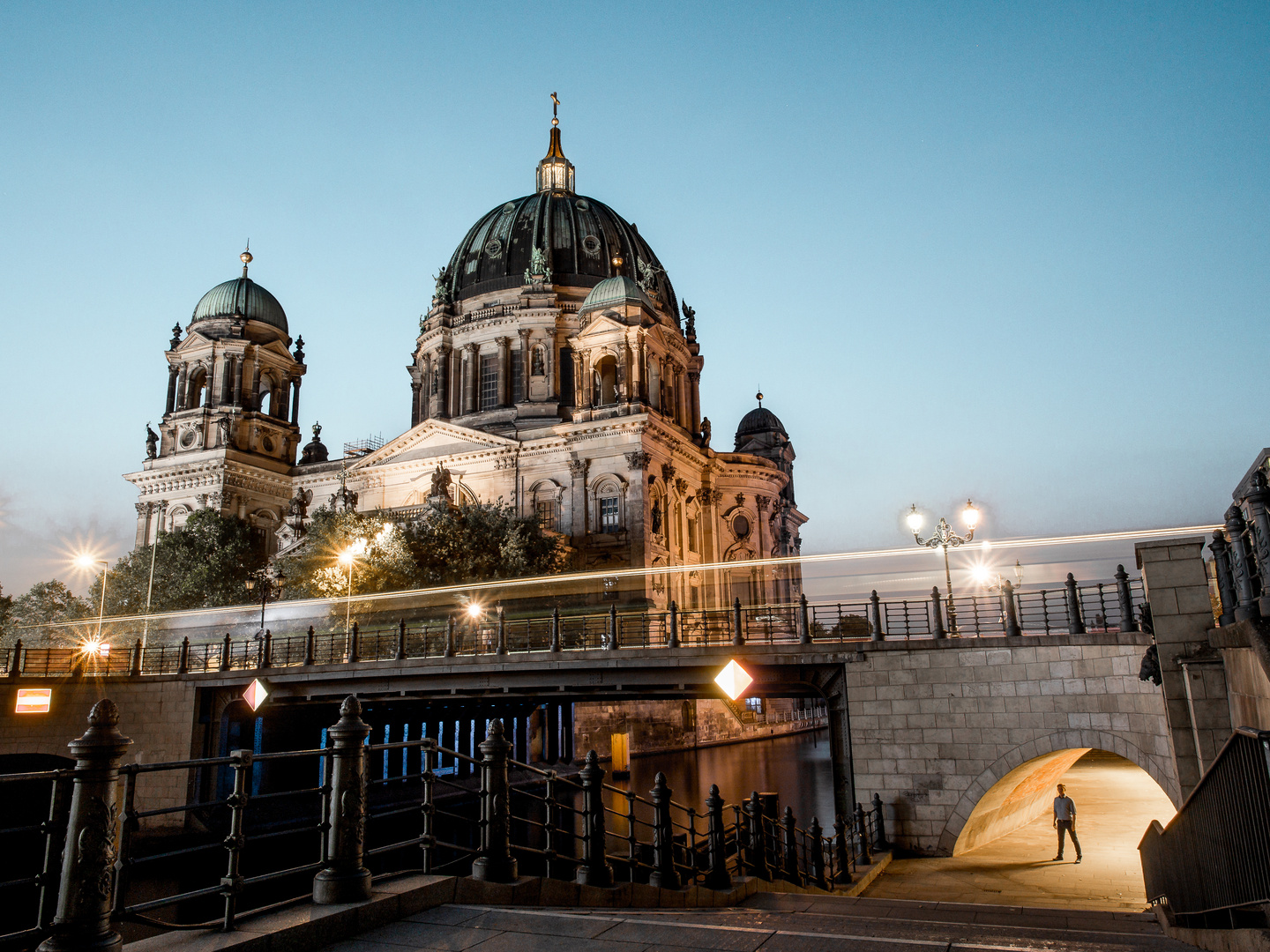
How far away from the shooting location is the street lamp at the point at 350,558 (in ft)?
124

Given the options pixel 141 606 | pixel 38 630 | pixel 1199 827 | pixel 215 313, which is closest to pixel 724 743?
pixel 141 606

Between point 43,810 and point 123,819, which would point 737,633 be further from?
point 43,810

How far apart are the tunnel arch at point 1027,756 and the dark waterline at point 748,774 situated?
8.72 metres

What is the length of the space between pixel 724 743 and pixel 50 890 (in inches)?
2062

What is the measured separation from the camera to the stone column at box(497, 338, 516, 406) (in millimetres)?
59188

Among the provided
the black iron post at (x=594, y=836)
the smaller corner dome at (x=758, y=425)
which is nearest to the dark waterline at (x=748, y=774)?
the black iron post at (x=594, y=836)

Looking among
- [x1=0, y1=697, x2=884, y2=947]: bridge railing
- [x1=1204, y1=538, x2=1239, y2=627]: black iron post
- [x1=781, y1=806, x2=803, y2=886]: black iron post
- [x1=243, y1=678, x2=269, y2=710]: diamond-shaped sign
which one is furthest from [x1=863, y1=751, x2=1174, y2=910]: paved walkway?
[x1=243, y1=678, x2=269, y2=710]: diamond-shaped sign

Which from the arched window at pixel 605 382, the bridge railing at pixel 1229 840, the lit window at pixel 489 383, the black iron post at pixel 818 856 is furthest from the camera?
the lit window at pixel 489 383

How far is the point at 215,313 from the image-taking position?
61.6 meters

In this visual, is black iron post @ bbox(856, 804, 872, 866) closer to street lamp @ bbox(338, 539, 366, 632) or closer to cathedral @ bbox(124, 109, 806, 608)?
street lamp @ bbox(338, 539, 366, 632)

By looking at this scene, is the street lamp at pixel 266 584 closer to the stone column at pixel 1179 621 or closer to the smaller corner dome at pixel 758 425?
the stone column at pixel 1179 621

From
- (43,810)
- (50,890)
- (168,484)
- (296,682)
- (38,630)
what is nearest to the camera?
(50,890)

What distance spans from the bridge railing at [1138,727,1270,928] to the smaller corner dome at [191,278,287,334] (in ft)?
210

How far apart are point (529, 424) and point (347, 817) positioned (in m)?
50.7
